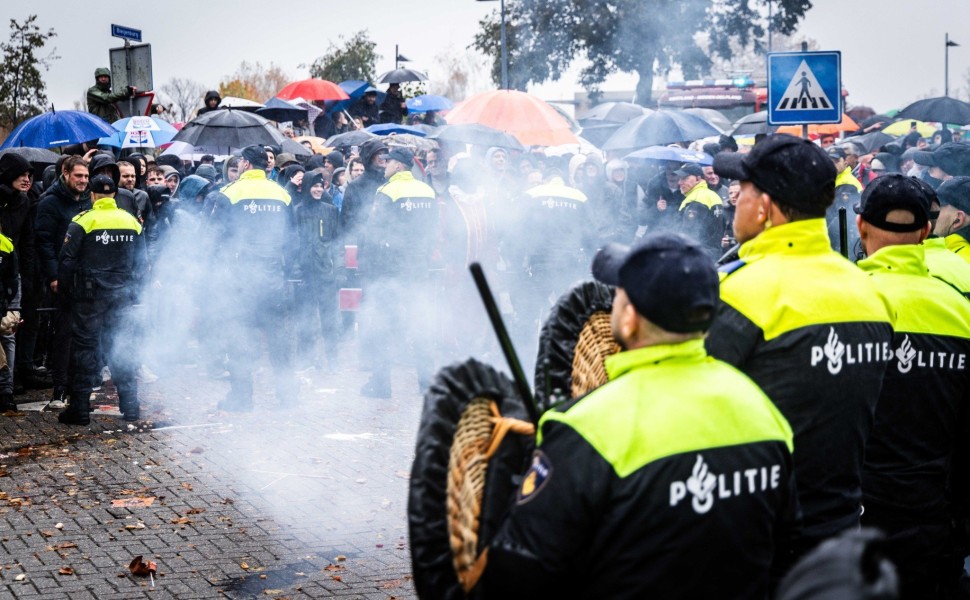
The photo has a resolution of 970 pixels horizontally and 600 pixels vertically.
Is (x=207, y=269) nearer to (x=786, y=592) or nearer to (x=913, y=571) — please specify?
(x=913, y=571)

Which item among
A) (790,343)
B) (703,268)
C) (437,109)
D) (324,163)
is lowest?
(790,343)

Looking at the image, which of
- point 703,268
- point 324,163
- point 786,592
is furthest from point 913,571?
point 324,163

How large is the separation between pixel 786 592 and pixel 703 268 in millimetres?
1173

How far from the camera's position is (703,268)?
266 centimetres

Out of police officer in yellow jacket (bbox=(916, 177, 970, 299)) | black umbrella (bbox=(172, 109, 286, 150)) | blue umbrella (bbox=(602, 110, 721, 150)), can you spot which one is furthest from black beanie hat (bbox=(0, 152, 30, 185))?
police officer in yellow jacket (bbox=(916, 177, 970, 299))

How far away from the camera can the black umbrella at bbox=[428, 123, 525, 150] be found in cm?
1371

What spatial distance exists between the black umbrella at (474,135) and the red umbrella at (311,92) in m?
→ 8.40

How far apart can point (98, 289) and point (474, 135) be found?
5.53 m

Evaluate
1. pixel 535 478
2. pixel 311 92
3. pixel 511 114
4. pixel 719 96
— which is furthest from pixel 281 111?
pixel 535 478

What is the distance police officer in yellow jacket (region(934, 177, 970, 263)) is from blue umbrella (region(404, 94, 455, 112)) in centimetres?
1786

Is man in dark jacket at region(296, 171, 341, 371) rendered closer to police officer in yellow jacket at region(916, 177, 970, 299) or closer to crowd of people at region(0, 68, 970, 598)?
crowd of people at region(0, 68, 970, 598)

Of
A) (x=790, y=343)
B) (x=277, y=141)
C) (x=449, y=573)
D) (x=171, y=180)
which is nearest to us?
(x=449, y=573)

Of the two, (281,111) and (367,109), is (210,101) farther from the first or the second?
(367,109)

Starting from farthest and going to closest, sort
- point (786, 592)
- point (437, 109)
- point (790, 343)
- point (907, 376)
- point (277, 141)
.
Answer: point (437, 109) → point (277, 141) → point (907, 376) → point (790, 343) → point (786, 592)
